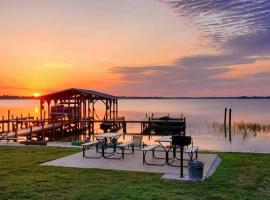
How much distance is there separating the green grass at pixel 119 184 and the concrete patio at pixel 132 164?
40 cm

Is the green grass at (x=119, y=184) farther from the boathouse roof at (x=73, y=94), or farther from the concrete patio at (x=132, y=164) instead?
the boathouse roof at (x=73, y=94)

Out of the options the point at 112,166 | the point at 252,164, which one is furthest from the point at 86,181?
the point at 252,164

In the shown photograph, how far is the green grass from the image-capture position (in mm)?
7680

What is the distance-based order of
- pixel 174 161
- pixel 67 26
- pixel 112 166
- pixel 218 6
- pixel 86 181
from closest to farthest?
pixel 86 181 → pixel 112 166 → pixel 174 161 → pixel 218 6 → pixel 67 26

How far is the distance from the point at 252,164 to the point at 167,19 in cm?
1116

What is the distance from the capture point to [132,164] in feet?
37.3

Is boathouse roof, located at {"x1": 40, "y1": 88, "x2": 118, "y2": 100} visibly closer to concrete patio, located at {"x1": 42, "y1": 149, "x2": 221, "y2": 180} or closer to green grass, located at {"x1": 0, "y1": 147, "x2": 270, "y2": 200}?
concrete patio, located at {"x1": 42, "y1": 149, "x2": 221, "y2": 180}

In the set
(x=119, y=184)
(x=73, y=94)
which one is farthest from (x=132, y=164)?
(x=73, y=94)

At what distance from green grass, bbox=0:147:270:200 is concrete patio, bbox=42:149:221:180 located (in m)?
0.40

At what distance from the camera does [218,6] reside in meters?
19.1

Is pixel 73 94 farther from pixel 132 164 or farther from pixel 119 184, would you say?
pixel 119 184

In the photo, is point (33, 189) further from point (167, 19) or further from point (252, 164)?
point (167, 19)

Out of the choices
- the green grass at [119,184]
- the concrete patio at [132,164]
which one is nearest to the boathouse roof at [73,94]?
the concrete patio at [132,164]

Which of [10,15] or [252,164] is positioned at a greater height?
[10,15]
